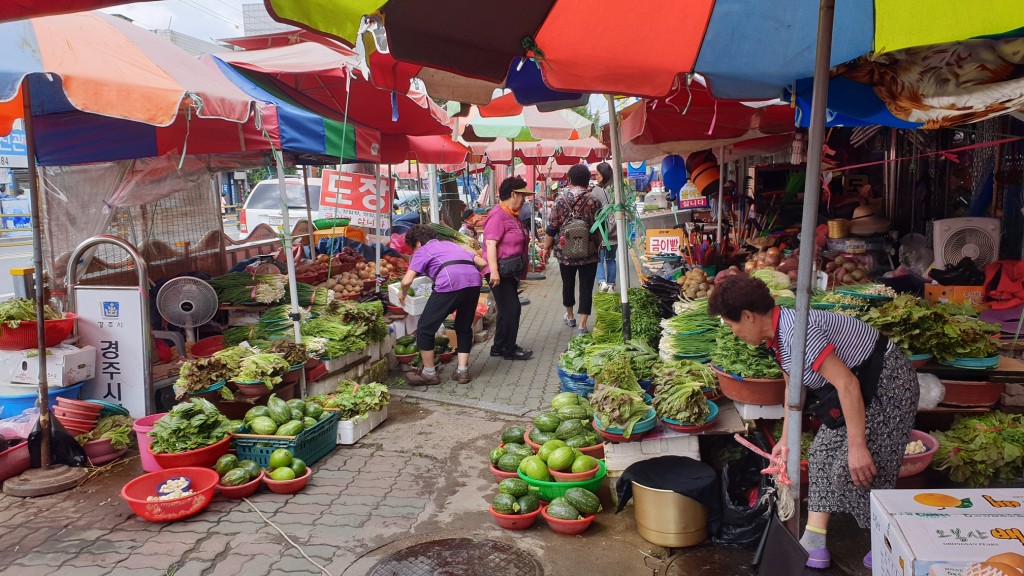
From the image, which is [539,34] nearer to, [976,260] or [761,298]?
[761,298]

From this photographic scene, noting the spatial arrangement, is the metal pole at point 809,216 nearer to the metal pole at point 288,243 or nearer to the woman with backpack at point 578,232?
the metal pole at point 288,243

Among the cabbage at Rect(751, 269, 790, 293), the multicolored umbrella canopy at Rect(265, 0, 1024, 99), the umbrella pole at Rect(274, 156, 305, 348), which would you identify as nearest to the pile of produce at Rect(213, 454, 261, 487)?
the umbrella pole at Rect(274, 156, 305, 348)

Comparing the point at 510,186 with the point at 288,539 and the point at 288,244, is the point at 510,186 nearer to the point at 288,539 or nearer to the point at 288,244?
the point at 288,244

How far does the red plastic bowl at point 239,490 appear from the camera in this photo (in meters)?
4.85

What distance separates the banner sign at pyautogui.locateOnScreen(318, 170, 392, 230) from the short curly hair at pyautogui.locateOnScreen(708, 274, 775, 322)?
6032 mm

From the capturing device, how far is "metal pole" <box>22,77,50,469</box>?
4.91 metres

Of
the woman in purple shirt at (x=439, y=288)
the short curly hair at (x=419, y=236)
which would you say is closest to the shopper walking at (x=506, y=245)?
the woman in purple shirt at (x=439, y=288)

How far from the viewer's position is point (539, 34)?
3807 mm

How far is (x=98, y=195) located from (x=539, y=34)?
608 centimetres

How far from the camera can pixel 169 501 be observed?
14.8 feet

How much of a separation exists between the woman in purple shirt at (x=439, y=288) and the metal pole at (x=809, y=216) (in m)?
4.83

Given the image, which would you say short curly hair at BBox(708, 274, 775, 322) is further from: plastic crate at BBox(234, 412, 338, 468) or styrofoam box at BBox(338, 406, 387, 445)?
styrofoam box at BBox(338, 406, 387, 445)

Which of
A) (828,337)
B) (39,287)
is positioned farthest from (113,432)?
(828,337)

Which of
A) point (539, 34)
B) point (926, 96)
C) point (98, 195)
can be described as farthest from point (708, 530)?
point (98, 195)
